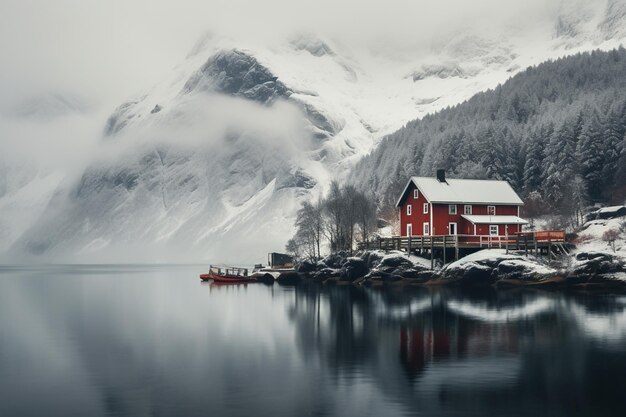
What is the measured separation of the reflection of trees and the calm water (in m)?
0.09

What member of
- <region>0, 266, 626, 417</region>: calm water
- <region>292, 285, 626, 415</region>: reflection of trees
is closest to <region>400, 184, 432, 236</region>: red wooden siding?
<region>292, 285, 626, 415</region>: reflection of trees

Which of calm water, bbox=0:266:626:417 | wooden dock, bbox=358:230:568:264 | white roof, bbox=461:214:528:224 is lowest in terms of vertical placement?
calm water, bbox=0:266:626:417

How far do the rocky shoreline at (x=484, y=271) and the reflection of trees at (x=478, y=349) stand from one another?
A: 6752 millimetres

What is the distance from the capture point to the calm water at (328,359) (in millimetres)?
24391

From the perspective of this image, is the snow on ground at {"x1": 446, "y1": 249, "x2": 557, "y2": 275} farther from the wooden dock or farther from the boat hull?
the boat hull

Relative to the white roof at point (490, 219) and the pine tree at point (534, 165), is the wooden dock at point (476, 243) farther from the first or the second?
the pine tree at point (534, 165)

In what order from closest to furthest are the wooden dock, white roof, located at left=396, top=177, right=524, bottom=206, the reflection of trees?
the reflection of trees, the wooden dock, white roof, located at left=396, top=177, right=524, bottom=206

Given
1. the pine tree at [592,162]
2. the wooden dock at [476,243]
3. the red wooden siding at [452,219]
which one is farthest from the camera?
the pine tree at [592,162]

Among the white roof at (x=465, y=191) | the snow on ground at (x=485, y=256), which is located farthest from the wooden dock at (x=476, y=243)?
the white roof at (x=465, y=191)

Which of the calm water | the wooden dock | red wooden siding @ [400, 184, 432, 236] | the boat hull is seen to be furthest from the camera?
the boat hull

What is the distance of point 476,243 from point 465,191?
9089mm

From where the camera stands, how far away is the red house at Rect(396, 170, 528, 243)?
3314 inches

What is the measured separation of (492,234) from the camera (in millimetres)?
83938

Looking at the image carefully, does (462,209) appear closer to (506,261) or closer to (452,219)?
(452,219)
